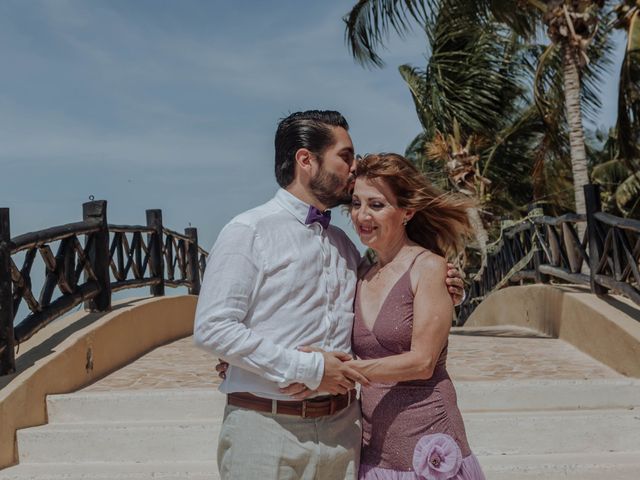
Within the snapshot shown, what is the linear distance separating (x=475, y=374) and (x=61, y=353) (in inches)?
139

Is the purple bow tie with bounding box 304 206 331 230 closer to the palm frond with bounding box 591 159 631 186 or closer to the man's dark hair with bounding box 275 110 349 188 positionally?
the man's dark hair with bounding box 275 110 349 188

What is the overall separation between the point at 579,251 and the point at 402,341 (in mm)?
6844

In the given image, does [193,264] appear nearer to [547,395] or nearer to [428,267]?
[547,395]

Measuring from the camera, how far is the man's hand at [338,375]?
99.3 inches

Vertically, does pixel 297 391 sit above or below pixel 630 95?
below

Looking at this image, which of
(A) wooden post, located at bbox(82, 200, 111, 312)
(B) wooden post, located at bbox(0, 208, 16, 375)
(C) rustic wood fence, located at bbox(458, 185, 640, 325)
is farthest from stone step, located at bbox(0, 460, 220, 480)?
(C) rustic wood fence, located at bbox(458, 185, 640, 325)

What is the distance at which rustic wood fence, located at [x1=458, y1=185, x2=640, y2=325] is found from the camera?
764 cm

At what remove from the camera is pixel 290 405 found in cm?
261

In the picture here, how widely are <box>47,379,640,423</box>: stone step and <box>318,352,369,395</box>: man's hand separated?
3384mm

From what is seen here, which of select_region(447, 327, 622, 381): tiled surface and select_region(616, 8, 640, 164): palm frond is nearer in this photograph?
select_region(447, 327, 622, 381): tiled surface

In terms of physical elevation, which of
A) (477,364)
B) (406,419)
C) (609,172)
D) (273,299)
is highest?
(609,172)

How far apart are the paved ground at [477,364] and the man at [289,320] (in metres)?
4.16

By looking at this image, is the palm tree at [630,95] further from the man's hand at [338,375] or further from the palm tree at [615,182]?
the palm tree at [615,182]

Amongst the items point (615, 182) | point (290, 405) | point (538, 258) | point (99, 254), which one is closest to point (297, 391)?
point (290, 405)
